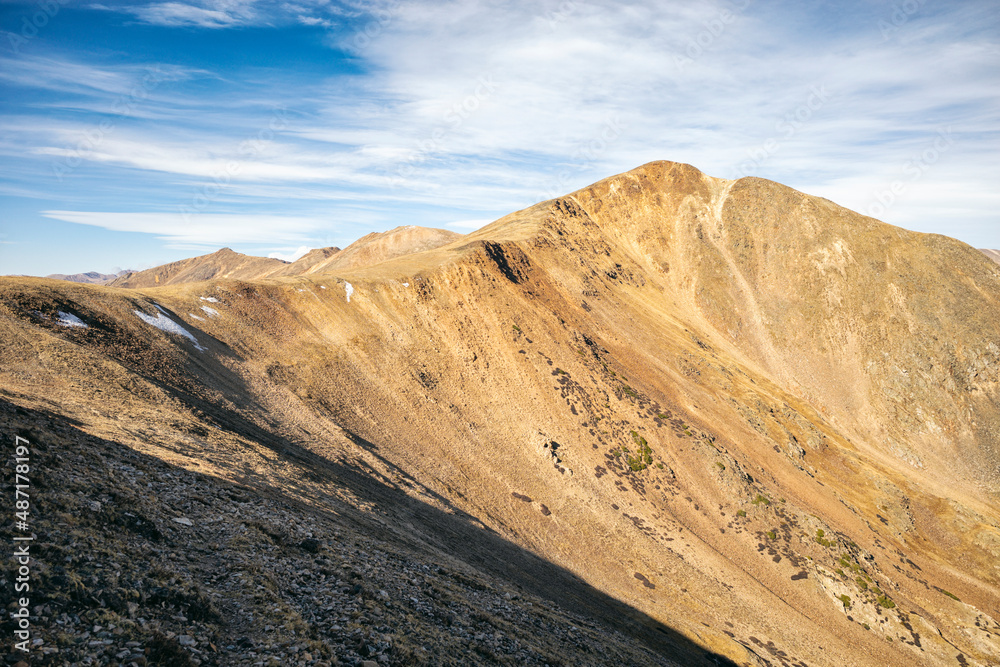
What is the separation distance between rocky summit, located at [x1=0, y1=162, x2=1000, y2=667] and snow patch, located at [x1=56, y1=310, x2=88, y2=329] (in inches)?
9.0

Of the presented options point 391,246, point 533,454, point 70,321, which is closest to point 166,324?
point 70,321

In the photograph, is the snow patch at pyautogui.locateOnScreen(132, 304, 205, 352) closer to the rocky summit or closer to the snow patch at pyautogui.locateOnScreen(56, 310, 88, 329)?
the rocky summit

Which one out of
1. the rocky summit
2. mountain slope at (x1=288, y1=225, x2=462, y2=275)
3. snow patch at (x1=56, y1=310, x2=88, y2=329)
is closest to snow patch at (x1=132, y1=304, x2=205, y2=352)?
the rocky summit

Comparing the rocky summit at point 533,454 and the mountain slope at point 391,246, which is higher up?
the mountain slope at point 391,246

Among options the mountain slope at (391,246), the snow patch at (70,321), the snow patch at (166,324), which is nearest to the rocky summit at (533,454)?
the snow patch at (70,321)

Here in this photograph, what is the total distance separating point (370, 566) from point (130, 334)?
82.5 ft

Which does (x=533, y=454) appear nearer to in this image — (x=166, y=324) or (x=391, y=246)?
(x=166, y=324)

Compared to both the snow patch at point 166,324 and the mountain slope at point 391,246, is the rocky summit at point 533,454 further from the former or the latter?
the mountain slope at point 391,246

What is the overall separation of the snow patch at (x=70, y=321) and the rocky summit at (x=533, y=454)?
9.0 inches

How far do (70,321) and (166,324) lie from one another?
274 inches

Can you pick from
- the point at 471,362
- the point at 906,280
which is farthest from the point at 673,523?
the point at 906,280

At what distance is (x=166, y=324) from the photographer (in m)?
35.1

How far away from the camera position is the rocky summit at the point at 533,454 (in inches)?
539

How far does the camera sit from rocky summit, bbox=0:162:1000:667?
13.7 metres
